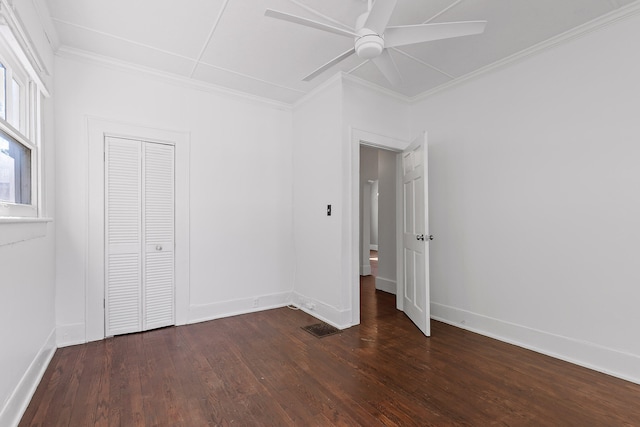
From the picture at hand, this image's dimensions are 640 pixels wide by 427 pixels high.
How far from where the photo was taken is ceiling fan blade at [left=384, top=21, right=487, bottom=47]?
181 cm

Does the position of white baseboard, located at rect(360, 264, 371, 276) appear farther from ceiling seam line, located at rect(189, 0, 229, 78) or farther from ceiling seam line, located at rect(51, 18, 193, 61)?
ceiling seam line, located at rect(51, 18, 193, 61)

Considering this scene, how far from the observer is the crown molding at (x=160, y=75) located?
110 inches

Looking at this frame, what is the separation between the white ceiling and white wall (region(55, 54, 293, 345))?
0.99 ft

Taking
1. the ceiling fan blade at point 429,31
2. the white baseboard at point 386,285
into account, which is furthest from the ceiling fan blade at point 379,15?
the white baseboard at point 386,285

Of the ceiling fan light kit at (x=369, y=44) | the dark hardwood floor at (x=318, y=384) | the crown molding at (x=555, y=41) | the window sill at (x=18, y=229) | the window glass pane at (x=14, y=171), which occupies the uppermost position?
the crown molding at (x=555, y=41)

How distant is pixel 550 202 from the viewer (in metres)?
2.67

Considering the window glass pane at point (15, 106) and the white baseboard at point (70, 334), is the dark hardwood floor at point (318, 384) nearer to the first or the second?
the white baseboard at point (70, 334)

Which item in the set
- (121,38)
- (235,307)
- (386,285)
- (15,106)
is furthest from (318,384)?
(121,38)

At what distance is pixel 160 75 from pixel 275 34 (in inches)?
56.9

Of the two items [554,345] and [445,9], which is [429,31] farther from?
[554,345]

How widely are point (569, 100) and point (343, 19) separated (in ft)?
6.60

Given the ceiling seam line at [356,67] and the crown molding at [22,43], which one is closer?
the crown molding at [22,43]

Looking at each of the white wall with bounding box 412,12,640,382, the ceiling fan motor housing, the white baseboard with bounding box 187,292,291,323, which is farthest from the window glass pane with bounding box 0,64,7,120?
the white wall with bounding box 412,12,640,382

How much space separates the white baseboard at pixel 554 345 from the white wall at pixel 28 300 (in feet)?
11.9
